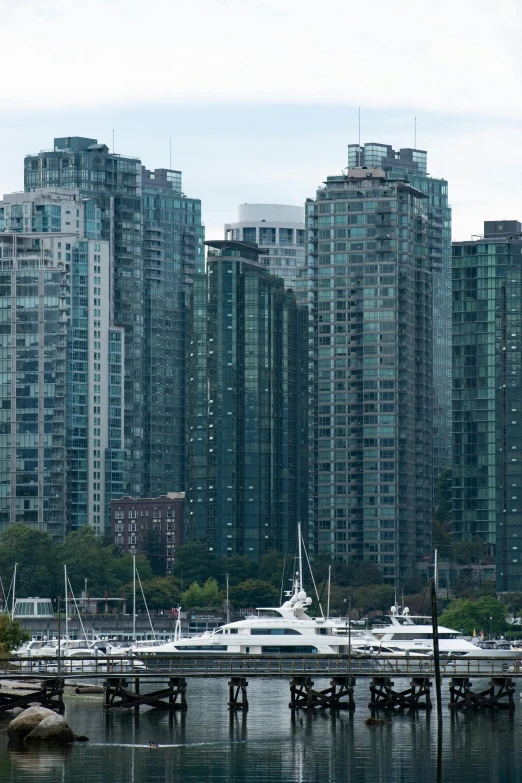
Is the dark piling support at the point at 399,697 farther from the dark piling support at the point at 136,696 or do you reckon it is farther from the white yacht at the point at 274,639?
the white yacht at the point at 274,639

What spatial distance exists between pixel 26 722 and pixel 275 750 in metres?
14.9

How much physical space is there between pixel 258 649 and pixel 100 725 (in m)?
48.0

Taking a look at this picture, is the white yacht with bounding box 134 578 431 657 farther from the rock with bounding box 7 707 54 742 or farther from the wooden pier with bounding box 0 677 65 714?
the rock with bounding box 7 707 54 742

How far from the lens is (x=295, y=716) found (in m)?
130

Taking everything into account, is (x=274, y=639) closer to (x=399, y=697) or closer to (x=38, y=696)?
(x=399, y=697)

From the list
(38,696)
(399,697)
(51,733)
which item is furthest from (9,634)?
(51,733)

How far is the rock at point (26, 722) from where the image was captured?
110812 millimetres

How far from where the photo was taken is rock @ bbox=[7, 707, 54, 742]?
110812mm

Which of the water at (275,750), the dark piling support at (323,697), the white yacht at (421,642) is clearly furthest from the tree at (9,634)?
the white yacht at (421,642)

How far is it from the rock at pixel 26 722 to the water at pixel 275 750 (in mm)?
1056

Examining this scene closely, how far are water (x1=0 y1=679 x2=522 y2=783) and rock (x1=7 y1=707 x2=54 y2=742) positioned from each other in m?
1.06

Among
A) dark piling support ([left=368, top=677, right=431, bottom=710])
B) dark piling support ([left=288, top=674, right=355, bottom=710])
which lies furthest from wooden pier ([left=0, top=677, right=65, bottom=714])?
dark piling support ([left=368, top=677, right=431, bottom=710])

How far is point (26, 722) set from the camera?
111562 mm

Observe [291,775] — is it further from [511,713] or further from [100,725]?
[511,713]
